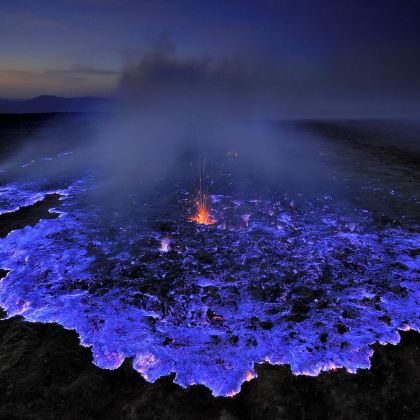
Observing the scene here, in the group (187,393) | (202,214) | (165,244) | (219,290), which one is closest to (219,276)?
(219,290)

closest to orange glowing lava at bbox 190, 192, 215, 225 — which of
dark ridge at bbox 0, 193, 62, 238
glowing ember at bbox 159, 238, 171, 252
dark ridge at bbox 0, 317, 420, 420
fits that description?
glowing ember at bbox 159, 238, 171, 252

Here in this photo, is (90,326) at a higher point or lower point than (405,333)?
higher

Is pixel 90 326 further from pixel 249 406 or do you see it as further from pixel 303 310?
pixel 303 310

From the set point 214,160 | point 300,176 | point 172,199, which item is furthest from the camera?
point 214,160

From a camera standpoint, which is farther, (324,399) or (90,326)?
(90,326)

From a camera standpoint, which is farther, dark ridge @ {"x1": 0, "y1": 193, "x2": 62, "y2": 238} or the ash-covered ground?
dark ridge @ {"x1": 0, "y1": 193, "x2": 62, "y2": 238}

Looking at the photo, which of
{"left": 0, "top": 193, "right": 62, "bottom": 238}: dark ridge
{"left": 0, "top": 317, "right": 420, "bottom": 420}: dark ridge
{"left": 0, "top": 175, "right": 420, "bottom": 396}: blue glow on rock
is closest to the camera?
{"left": 0, "top": 317, "right": 420, "bottom": 420}: dark ridge

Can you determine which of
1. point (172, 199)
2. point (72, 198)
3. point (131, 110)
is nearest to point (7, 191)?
point (72, 198)

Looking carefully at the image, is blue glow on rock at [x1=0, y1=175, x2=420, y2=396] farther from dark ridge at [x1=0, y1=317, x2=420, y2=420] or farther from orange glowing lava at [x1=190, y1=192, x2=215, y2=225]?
orange glowing lava at [x1=190, y1=192, x2=215, y2=225]
